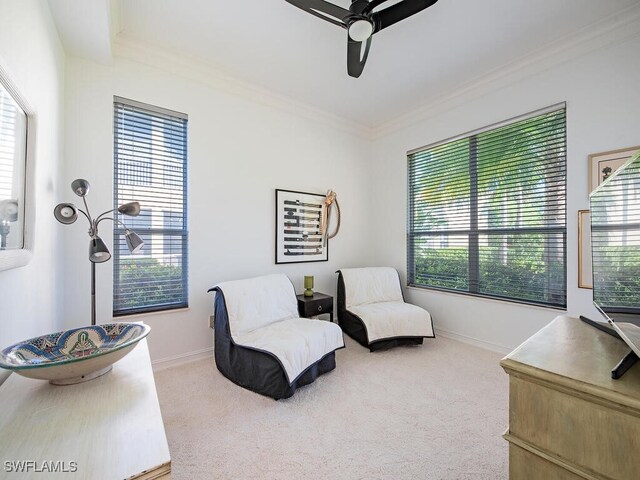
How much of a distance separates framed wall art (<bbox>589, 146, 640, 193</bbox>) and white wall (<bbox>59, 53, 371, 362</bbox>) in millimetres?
2614

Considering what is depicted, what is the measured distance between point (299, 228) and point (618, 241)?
289cm

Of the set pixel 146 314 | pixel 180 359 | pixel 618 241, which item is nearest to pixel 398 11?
pixel 618 241

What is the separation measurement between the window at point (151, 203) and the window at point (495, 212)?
286 centimetres

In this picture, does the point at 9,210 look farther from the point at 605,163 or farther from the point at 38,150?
the point at 605,163

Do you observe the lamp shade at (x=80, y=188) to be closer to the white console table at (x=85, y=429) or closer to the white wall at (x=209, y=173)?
the white wall at (x=209, y=173)

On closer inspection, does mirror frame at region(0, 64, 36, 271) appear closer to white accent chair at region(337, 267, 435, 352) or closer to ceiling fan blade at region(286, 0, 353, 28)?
ceiling fan blade at region(286, 0, 353, 28)

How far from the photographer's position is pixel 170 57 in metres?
2.64

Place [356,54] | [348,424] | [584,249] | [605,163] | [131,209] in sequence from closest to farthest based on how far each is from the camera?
1. [348,424]
2. [131,209]
3. [356,54]
4. [605,163]
5. [584,249]

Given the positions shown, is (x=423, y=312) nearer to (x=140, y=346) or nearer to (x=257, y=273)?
(x=257, y=273)

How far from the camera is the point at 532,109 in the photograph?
2.74m

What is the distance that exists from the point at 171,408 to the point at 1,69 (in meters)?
2.07

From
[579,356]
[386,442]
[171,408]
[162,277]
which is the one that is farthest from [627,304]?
[162,277]

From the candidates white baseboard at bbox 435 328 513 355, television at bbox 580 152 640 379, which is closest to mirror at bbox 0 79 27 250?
television at bbox 580 152 640 379

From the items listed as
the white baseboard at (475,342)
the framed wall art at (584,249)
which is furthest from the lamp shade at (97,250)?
the framed wall art at (584,249)
